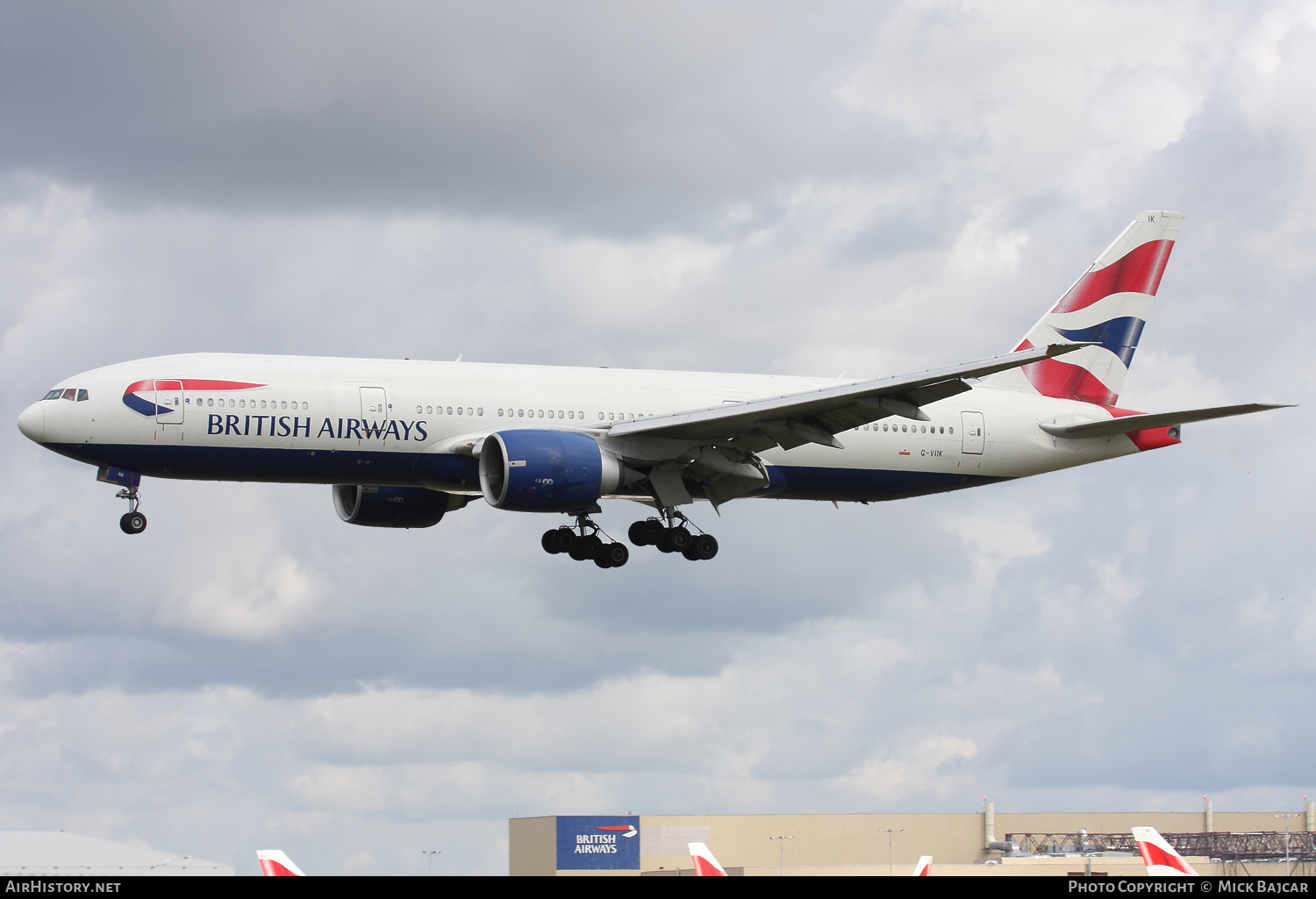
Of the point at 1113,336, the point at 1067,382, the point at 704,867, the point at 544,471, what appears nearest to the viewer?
the point at 544,471

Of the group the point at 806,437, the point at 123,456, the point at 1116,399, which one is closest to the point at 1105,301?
the point at 1116,399

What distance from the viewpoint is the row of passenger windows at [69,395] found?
39.0 m

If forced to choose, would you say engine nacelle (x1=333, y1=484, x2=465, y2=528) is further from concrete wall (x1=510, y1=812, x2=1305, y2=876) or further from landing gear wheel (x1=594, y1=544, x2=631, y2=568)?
concrete wall (x1=510, y1=812, x2=1305, y2=876)

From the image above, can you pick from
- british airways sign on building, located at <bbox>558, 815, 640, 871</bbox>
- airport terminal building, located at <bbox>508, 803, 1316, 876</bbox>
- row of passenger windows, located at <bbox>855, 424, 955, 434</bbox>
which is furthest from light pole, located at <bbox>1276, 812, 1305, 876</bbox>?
row of passenger windows, located at <bbox>855, 424, 955, 434</bbox>

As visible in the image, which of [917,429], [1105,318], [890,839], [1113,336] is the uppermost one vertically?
[1105,318]

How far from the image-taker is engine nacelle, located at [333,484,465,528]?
153ft

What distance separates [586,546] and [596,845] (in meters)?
53.1

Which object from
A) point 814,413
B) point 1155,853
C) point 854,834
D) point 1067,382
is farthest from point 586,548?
point 854,834

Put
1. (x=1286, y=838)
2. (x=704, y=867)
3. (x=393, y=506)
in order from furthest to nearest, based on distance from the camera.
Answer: (x=1286, y=838) → (x=393, y=506) → (x=704, y=867)

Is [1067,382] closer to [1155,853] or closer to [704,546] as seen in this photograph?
[704,546]

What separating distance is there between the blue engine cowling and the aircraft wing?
4.61ft

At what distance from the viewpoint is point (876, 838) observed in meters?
93.3
